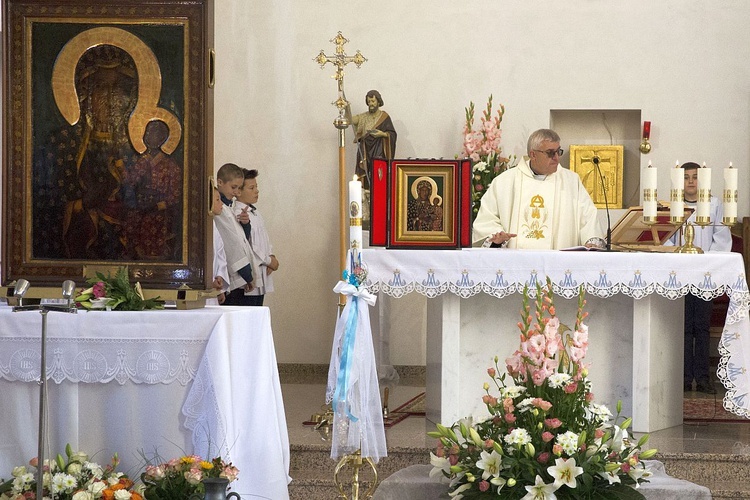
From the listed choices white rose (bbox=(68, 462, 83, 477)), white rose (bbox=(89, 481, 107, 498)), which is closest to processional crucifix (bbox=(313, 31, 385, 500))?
white rose (bbox=(89, 481, 107, 498))

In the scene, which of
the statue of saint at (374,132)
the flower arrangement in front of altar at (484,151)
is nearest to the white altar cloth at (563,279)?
the flower arrangement in front of altar at (484,151)

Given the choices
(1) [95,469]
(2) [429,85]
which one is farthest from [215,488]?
(2) [429,85]

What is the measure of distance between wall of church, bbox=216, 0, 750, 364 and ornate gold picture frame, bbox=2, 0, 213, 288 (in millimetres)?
5239

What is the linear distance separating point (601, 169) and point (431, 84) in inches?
68.7

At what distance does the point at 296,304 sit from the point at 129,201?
5.37m

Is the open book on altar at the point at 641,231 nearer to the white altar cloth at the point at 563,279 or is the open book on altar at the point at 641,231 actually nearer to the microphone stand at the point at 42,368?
the white altar cloth at the point at 563,279

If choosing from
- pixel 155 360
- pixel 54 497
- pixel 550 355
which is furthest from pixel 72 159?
pixel 550 355

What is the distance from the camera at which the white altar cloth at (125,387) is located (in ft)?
15.6

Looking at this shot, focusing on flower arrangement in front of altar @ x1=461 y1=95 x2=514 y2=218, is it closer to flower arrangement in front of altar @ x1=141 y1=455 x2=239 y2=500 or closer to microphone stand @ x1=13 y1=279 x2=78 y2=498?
flower arrangement in front of altar @ x1=141 y1=455 x2=239 y2=500

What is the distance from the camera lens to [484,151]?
9930 millimetres

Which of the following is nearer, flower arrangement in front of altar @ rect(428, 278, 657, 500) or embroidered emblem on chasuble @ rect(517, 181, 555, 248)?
flower arrangement in front of altar @ rect(428, 278, 657, 500)

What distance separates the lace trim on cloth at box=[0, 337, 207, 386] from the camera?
4.78m

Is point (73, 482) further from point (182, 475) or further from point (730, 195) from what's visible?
point (730, 195)

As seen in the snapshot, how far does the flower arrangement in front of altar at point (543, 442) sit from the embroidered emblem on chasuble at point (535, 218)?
3.40 meters
